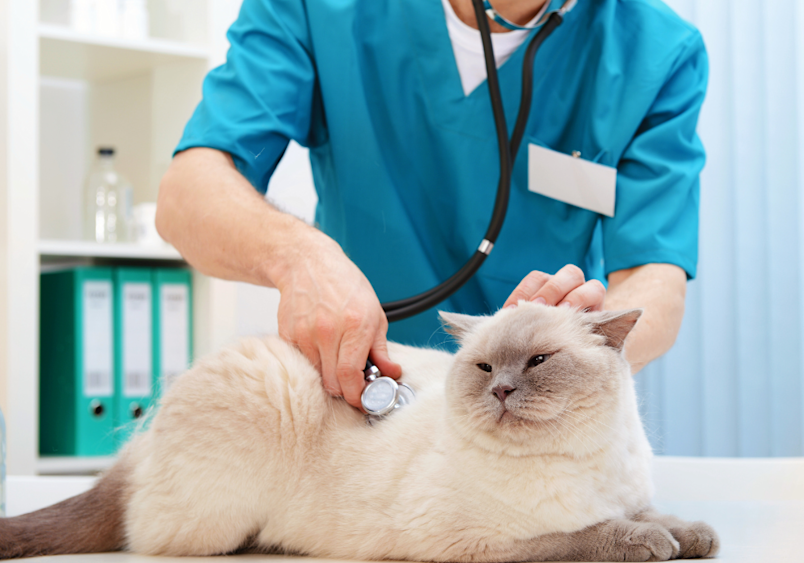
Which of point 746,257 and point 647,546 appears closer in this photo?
point 647,546

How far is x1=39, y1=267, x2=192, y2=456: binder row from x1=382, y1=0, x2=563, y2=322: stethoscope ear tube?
1175mm

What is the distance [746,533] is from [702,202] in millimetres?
1836

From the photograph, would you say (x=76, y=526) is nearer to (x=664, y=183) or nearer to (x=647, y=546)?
(x=647, y=546)

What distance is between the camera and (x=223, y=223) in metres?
1.08

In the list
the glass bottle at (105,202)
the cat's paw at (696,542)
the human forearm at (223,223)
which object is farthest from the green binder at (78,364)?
the cat's paw at (696,542)

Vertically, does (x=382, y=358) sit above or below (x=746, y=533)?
above

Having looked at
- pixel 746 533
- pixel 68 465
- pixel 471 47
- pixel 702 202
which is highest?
pixel 471 47

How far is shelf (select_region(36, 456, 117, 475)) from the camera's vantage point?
1876 mm

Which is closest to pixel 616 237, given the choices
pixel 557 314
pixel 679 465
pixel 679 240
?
pixel 679 240

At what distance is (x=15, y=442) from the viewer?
1776 millimetres

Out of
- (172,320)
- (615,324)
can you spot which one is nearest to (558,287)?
(615,324)

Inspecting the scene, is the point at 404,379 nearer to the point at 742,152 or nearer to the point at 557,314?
the point at 557,314

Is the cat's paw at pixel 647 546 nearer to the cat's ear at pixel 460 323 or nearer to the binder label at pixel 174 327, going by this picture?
the cat's ear at pixel 460 323

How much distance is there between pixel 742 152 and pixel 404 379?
1937 mm
